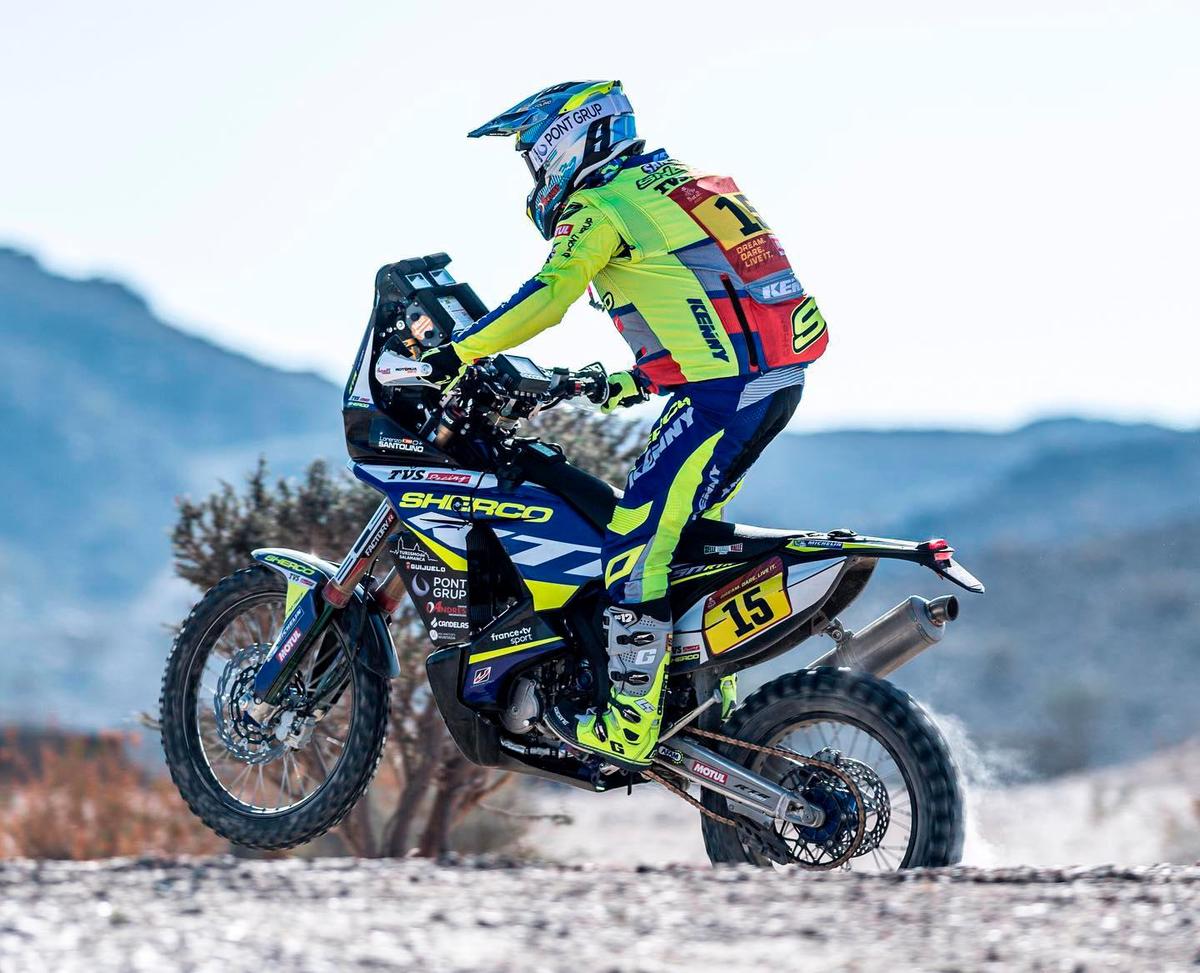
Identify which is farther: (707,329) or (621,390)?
(621,390)

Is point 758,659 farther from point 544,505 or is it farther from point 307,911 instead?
point 307,911

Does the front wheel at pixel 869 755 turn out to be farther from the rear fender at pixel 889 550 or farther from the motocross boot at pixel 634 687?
the rear fender at pixel 889 550

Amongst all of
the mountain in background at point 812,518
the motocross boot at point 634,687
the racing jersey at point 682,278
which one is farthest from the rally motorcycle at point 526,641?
the mountain in background at point 812,518

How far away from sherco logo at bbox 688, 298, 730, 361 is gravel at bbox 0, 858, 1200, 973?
1744 millimetres

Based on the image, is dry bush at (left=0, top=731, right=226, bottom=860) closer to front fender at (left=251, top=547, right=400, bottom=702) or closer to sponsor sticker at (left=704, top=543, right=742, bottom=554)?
front fender at (left=251, top=547, right=400, bottom=702)

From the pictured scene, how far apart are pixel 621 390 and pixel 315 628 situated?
151 cm

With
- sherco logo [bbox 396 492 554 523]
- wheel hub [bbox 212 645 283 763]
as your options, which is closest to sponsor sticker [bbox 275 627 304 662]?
wheel hub [bbox 212 645 283 763]

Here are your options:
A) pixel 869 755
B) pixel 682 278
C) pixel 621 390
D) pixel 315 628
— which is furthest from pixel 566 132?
pixel 869 755

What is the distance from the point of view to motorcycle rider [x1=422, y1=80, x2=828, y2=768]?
5508mm

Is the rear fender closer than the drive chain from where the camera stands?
Yes

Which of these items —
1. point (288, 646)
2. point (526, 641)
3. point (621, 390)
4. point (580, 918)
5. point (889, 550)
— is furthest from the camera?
point (621, 390)

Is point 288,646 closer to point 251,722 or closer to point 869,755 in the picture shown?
point 251,722

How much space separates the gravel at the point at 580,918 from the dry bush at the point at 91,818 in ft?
20.0

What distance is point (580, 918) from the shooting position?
14.0 feet
